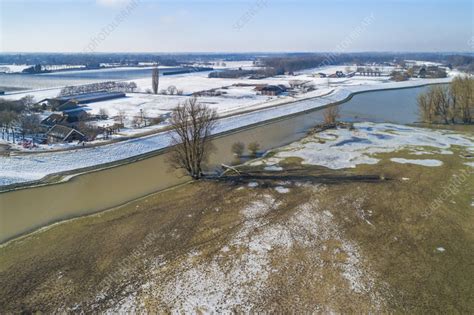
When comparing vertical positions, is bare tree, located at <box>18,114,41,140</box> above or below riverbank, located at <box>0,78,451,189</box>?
above

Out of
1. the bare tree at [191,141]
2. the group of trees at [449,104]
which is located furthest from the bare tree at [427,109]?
the bare tree at [191,141]

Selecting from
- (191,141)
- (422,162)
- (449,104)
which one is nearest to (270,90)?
(449,104)

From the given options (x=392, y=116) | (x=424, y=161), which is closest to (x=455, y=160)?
Result: (x=424, y=161)

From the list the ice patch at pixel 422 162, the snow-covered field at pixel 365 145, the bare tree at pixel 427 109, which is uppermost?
the bare tree at pixel 427 109

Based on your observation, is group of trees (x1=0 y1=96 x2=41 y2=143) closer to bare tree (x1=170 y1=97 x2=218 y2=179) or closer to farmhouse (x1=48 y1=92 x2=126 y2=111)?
farmhouse (x1=48 y1=92 x2=126 y2=111)

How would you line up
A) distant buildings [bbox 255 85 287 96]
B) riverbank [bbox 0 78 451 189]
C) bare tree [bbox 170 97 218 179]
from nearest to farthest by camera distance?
bare tree [bbox 170 97 218 179] → riverbank [bbox 0 78 451 189] → distant buildings [bbox 255 85 287 96]

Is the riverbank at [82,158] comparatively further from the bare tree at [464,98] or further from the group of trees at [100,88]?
the group of trees at [100,88]

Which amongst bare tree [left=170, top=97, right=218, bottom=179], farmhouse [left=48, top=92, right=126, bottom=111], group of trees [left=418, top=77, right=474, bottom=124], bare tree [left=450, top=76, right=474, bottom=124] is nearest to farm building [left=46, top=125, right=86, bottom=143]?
bare tree [left=170, top=97, right=218, bottom=179]
